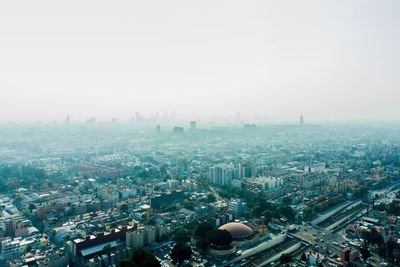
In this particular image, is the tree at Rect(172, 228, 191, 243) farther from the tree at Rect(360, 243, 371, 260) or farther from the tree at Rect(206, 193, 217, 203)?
the tree at Rect(360, 243, 371, 260)

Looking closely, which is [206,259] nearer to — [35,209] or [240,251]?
[240,251]

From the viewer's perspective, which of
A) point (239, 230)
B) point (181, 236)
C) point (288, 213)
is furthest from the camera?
point (288, 213)

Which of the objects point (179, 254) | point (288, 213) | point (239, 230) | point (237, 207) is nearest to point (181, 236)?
point (179, 254)

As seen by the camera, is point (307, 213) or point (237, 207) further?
point (237, 207)

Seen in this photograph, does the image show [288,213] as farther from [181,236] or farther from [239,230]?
[181,236]

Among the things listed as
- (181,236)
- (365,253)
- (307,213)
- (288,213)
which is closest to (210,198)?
(288,213)

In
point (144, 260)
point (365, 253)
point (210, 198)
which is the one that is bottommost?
point (365, 253)

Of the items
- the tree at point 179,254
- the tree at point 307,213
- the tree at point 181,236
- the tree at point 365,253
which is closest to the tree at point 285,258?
the tree at point 365,253

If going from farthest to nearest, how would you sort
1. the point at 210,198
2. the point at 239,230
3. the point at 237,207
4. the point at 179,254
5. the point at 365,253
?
the point at 210,198
the point at 237,207
the point at 239,230
the point at 365,253
the point at 179,254

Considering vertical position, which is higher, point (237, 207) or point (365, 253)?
point (237, 207)
